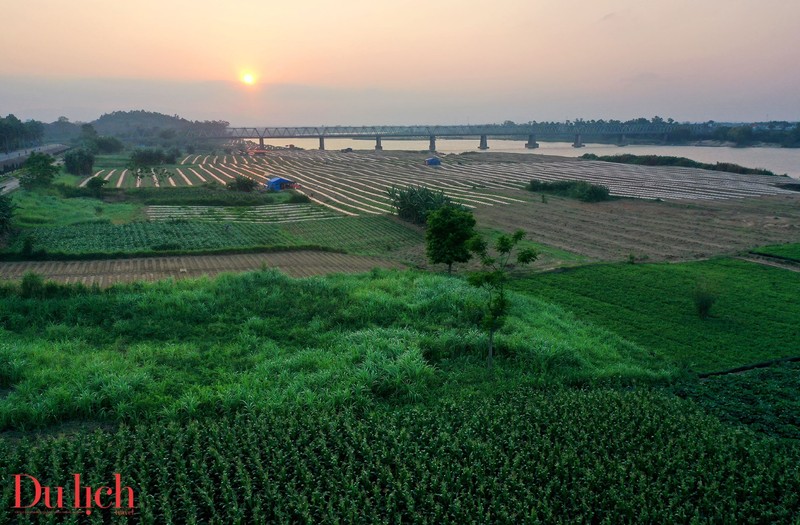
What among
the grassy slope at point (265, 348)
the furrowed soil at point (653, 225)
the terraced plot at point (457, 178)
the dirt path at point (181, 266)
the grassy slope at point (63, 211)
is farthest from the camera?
the terraced plot at point (457, 178)

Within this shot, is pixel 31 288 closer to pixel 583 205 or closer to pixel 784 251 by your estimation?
pixel 784 251

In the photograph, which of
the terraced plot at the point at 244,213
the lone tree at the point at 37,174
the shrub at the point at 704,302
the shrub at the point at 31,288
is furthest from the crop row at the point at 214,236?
the lone tree at the point at 37,174

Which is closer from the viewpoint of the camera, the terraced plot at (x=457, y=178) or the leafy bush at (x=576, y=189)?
the leafy bush at (x=576, y=189)

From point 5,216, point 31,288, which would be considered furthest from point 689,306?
point 5,216

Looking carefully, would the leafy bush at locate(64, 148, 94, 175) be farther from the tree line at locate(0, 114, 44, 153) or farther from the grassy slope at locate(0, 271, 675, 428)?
the grassy slope at locate(0, 271, 675, 428)

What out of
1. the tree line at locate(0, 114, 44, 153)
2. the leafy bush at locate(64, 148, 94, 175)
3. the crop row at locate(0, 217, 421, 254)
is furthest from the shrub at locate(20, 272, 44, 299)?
the tree line at locate(0, 114, 44, 153)

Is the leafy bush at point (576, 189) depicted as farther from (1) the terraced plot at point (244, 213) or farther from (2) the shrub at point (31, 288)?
(2) the shrub at point (31, 288)
